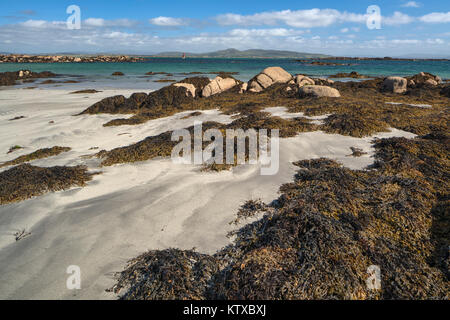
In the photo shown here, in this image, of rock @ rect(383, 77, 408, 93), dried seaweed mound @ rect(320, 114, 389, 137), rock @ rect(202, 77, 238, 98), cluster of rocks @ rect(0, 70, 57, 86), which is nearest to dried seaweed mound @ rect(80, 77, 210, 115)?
rock @ rect(202, 77, 238, 98)

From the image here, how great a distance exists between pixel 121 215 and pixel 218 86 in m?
14.3

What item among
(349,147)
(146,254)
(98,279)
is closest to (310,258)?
(146,254)

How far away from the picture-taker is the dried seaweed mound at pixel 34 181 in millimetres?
4461

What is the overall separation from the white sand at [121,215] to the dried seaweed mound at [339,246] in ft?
1.27

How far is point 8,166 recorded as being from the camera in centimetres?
620

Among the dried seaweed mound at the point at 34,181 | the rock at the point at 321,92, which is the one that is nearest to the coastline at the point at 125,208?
the dried seaweed mound at the point at 34,181

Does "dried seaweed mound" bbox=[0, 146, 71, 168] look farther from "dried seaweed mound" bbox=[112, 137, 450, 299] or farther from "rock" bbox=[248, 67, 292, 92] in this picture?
"rock" bbox=[248, 67, 292, 92]

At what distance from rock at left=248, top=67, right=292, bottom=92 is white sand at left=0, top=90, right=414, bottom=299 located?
39.3 feet

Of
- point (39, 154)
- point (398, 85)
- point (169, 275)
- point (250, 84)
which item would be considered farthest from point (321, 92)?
point (169, 275)

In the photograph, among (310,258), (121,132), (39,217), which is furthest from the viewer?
(121,132)

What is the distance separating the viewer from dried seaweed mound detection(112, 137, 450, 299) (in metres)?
2.36

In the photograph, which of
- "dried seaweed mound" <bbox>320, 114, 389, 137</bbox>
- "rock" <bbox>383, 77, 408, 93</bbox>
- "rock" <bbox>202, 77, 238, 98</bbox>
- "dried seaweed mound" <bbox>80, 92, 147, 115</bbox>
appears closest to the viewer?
"dried seaweed mound" <bbox>320, 114, 389, 137</bbox>
